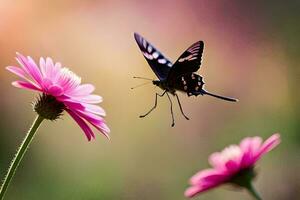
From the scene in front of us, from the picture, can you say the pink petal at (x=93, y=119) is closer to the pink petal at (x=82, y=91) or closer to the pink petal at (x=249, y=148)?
the pink petal at (x=82, y=91)

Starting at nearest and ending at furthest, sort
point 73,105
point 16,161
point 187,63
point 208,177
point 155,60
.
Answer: point 16,161
point 208,177
point 73,105
point 187,63
point 155,60

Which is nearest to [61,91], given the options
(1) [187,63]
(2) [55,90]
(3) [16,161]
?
(2) [55,90]

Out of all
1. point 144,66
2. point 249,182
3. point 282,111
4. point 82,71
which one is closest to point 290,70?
point 282,111

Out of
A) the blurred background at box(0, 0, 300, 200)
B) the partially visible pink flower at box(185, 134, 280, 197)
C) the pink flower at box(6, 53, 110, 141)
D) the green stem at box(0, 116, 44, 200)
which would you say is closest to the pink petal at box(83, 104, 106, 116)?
the pink flower at box(6, 53, 110, 141)

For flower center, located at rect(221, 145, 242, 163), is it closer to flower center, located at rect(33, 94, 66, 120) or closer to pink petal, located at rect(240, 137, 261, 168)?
pink petal, located at rect(240, 137, 261, 168)

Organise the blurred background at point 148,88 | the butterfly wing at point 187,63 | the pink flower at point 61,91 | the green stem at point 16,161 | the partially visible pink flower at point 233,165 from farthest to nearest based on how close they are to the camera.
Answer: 1. the blurred background at point 148,88
2. the butterfly wing at point 187,63
3. the pink flower at point 61,91
4. the partially visible pink flower at point 233,165
5. the green stem at point 16,161

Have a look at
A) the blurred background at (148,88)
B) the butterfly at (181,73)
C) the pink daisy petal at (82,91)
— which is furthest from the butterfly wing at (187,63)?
the blurred background at (148,88)

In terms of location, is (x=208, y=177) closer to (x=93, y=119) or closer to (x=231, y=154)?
(x=231, y=154)
